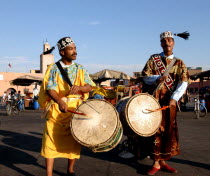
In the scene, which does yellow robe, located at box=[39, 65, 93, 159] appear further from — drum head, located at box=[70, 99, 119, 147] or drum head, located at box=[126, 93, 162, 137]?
drum head, located at box=[126, 93, 162, 137]

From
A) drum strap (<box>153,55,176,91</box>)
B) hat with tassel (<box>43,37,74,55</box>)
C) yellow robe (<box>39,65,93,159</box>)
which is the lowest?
yellow robe (<box>39,65,93,159</box>)

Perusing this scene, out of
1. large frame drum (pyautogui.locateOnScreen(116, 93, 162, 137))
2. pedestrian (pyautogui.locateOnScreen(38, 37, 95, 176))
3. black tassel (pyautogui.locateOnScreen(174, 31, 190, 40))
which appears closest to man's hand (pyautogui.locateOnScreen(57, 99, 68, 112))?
pedestrian (pyautogui.locateOnScreen(38, 37, 95, 176))

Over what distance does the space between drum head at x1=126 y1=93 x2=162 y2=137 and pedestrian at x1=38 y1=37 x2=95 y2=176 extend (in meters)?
0.61

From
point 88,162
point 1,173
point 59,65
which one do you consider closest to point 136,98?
point 59,65

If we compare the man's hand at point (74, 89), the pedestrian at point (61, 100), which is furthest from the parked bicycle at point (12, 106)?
the man's hand at point (74, 89)

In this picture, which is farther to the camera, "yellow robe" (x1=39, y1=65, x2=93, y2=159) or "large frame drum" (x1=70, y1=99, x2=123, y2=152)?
"yellow robe" (x1=39, y1=65, x2=93, y2=159)

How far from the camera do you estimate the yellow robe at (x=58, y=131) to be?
10.5ft

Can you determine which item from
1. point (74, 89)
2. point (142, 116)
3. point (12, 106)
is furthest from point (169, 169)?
point (12, 106)

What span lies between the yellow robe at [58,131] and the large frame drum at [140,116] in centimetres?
64

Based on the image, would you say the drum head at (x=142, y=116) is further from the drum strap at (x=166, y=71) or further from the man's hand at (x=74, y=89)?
the man's hand at (x=74, y=89)

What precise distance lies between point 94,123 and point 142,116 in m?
0.64

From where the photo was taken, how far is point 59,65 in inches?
132

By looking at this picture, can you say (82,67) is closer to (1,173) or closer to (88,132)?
(88,132)

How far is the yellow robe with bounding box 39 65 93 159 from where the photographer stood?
10.5 ft
